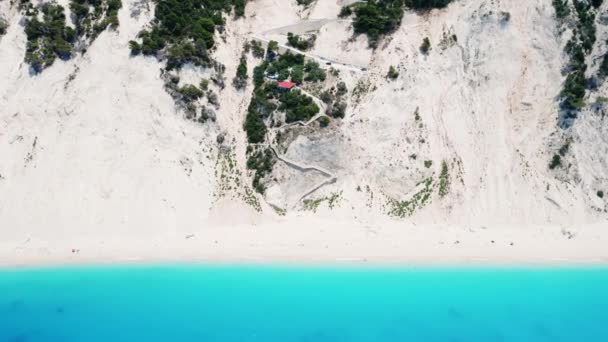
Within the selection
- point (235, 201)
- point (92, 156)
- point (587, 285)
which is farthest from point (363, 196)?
point (92, 156)

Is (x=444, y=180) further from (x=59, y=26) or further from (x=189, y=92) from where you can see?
(x=59, y=26)

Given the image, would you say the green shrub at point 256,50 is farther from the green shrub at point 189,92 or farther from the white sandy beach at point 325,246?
the white sandy beach at point 325,246

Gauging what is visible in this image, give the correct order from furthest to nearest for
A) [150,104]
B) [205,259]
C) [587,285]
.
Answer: [150,104] → [205,259] → [587,285]

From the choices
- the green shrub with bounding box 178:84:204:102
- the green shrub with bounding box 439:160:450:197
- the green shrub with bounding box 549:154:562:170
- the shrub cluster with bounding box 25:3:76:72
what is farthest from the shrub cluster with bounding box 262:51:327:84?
the green shrub with bounding box 549:154:562:170

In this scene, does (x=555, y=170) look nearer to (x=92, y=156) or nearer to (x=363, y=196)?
(x=363, y=196)

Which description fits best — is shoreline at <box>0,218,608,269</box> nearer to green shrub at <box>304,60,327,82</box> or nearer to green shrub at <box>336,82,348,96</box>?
green shrub at <box>336,82,348,96</box>

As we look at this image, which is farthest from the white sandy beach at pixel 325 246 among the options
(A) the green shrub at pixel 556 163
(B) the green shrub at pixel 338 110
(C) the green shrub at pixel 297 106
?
(B) the green shrub at pixel 338 110
